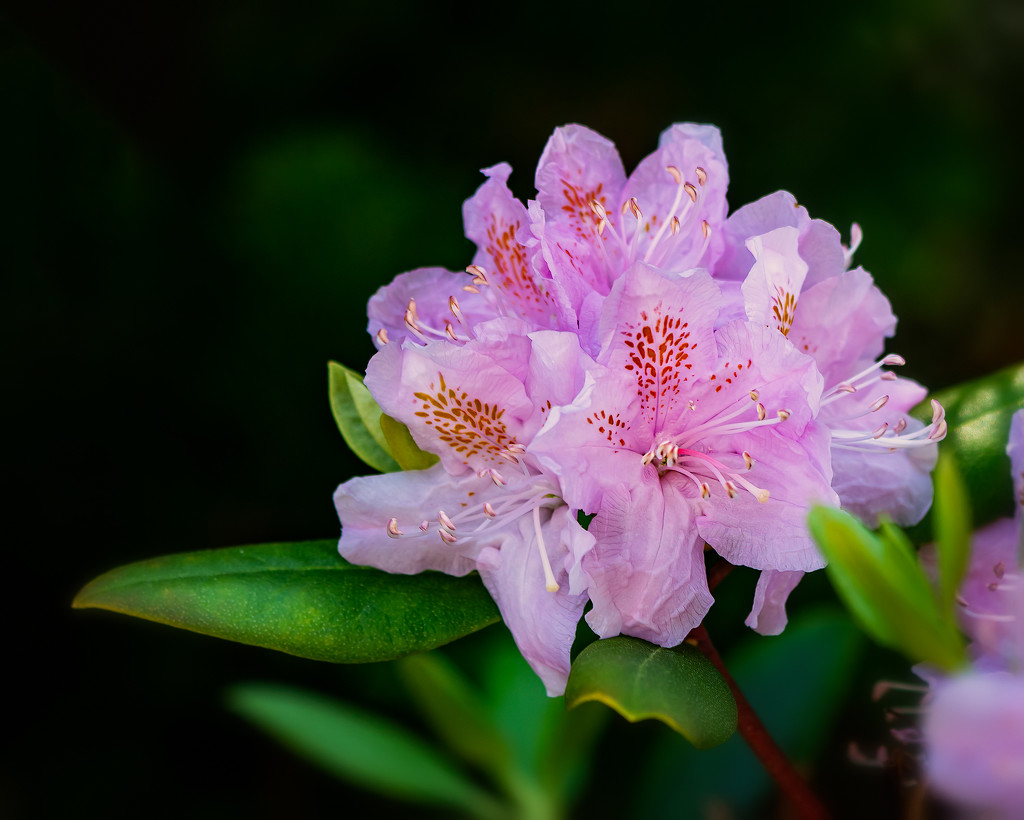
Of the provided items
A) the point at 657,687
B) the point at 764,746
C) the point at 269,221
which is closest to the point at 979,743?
the point at 657,687

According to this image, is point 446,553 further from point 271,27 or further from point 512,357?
point 271,27

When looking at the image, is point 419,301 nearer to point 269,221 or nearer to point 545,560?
point 545,560

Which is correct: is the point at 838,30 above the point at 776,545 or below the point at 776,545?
above

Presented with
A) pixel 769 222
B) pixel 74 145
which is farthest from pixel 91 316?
pixel 769 222

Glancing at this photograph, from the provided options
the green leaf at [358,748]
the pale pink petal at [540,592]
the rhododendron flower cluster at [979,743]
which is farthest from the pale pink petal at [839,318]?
the green leaf at [358,748]

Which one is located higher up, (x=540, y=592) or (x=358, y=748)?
(x=540, y=592)

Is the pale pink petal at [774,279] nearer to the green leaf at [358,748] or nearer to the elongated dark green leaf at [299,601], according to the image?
the elongated dark green leaf at [299,601]

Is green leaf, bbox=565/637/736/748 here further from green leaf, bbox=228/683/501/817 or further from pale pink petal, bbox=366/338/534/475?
green leaf, bbox=228/683/501/817
